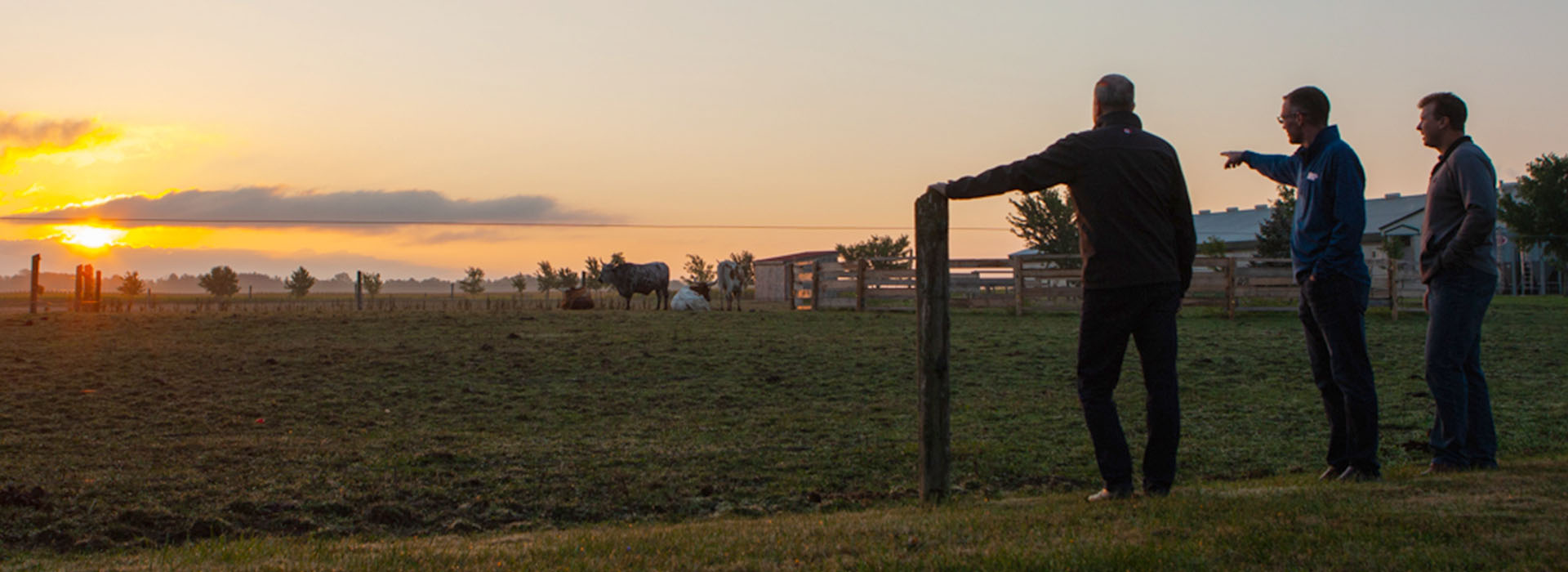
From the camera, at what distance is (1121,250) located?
3.90 m

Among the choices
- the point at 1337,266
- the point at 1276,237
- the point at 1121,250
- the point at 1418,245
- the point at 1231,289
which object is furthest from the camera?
the point at 1418,245

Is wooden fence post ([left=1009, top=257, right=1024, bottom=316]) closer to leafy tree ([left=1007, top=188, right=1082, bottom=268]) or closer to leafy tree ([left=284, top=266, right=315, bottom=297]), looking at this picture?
leafy tree ([left=1007, top=188, right=1082, bottom=268])

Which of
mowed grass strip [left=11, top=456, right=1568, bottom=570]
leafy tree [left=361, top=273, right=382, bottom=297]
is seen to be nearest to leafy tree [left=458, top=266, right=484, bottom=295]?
leafy tree [left=361, top=273, right=382, bottom=297]

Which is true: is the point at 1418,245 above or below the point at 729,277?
above

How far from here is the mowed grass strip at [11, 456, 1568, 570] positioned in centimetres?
296

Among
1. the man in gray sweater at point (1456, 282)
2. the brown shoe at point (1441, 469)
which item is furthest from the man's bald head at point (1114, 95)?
the brown shoe at point (1441, 469)

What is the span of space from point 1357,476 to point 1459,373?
31.3 inches

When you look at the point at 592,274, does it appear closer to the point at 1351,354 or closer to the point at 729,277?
the point at 729,277

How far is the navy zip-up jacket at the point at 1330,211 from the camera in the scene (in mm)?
4344

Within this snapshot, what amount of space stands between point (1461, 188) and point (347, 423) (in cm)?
650

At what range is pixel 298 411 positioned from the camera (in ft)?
24.1

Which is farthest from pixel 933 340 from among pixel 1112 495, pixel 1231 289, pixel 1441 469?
pixel 1231 289

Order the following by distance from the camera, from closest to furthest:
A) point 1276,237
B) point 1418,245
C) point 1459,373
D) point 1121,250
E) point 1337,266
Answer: point 1121,250
point 1337,266
point 1459,373
point 1276,237
point 1418,245

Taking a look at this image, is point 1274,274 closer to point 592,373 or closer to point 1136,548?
point 592,373
